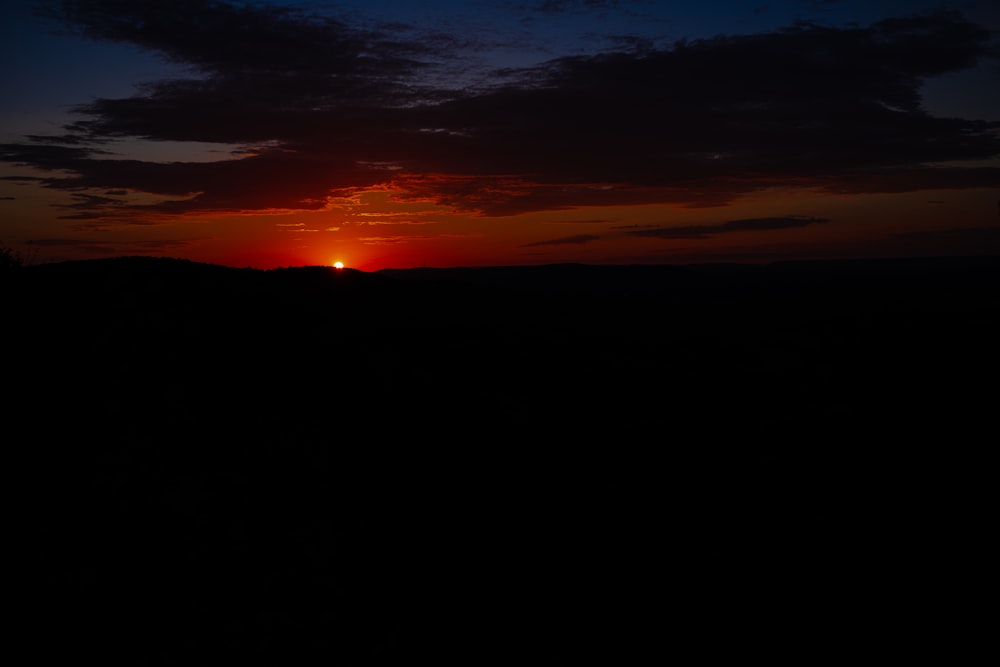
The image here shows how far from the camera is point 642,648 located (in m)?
9.48

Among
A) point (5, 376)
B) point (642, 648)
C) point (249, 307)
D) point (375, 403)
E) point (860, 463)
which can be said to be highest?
point (249, 307)

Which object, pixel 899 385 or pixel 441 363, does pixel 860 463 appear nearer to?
pixel 899 385

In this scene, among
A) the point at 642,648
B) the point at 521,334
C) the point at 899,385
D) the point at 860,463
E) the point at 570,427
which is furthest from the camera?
the point at 521,334

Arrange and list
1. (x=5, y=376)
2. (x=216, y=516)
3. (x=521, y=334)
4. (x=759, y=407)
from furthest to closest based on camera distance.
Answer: (x=521, y=334)
(x=759, y=407)
(x=5, y=376)
(x=216, y=516)

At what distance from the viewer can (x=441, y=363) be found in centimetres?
1758

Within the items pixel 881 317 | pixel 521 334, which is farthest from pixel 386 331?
pixel 881 317

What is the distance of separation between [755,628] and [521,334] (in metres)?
12.7

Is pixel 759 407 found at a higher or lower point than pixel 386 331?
lower

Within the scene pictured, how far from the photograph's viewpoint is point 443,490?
12.2 meters

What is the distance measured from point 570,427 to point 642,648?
621 cm

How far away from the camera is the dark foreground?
9.43m

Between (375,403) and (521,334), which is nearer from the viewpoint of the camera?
(375,403)

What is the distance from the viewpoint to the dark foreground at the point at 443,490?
943 centimetres

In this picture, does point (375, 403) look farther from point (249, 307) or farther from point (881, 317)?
Result: point (881, 317)
